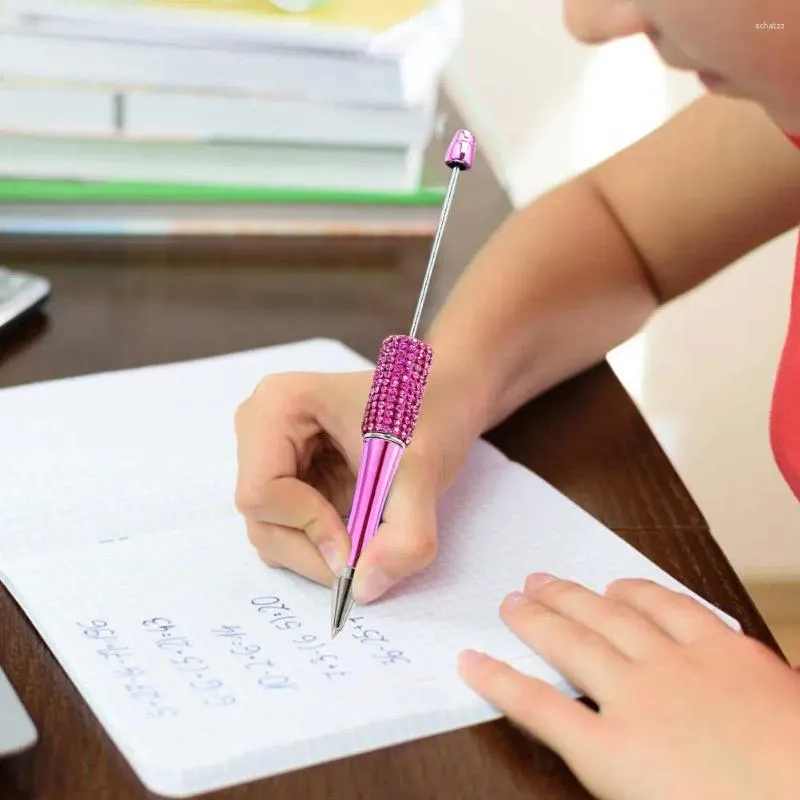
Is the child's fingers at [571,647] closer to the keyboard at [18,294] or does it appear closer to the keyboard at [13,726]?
the keyboard at [13,726]

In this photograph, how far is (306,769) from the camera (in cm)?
41

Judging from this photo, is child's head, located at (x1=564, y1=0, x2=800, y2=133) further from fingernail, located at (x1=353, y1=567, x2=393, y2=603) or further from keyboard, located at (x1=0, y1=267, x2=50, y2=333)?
keyboard, located at (x1=0, y1=267, x2=50, y2=333)

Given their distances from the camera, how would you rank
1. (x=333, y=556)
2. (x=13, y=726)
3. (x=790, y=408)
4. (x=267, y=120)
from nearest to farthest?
(x=13, y=726)
(x=333, y=556)
(x=790, y=408)
(x=267, y=120)

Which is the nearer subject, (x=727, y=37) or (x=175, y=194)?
(x=727, y=37)

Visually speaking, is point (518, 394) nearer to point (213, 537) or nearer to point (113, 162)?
point (213, 537)

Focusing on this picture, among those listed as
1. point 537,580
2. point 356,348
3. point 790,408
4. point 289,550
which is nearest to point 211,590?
point 289,550

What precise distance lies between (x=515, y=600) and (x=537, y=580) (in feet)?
0.06

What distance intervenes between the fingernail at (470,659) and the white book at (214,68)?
0.45 meters

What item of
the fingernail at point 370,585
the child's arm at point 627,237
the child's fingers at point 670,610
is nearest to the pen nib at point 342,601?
the fingernail at point 370,585

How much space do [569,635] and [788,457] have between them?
288 mm

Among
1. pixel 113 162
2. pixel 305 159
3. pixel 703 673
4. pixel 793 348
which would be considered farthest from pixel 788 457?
pixel 113 162

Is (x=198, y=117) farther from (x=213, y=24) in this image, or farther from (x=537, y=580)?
(x=537, y=580)

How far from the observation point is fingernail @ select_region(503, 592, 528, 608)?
491mm

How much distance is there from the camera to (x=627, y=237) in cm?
75
